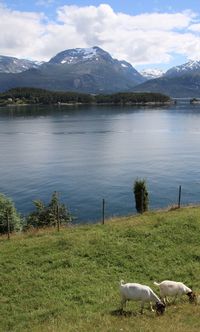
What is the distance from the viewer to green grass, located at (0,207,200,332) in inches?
903

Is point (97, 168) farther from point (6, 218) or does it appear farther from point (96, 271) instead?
point (96, 271)

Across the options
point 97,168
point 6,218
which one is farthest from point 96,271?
point 97,168

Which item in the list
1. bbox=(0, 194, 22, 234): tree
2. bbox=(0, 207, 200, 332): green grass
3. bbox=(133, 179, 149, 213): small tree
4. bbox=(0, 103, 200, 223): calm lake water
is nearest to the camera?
bbox=(0, 207, 200, 332): green grass

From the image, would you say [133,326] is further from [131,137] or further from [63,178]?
[131,137]

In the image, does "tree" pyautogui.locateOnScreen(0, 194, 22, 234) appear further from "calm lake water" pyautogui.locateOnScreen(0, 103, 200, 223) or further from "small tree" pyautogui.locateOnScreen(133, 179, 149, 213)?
"calm lake water" pyautogui.locateOnScreen(0, 103, 200, 223)

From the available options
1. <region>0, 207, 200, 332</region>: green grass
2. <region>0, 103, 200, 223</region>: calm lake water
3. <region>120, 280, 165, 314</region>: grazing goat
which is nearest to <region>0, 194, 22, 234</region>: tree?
<region>0, 207, 200, 332</region>: green grass

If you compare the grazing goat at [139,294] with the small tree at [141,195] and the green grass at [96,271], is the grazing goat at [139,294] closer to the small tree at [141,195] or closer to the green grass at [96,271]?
the green grass at [96,271]

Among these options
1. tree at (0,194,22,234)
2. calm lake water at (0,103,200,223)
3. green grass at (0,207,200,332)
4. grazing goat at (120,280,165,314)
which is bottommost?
calm lake water at (0,103,200,223)

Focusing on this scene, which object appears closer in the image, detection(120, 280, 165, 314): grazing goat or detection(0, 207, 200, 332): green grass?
detection(0, 207, 200, 332): green grass

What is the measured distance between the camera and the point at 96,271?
31.2 meters

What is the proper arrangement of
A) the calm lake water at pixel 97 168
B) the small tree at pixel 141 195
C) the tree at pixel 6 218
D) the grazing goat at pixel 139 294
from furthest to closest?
the calm lake water at pixel 97 168
the small tree at pixel 141 195
the tree at pixel 6 218
the grazing goat at pixel 139 294

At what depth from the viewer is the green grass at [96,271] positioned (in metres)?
22.9

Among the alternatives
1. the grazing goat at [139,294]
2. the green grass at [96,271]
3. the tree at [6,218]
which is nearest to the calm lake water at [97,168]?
the tree at [6,218]

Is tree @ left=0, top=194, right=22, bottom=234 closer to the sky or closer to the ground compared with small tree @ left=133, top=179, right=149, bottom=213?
closer to the ground
